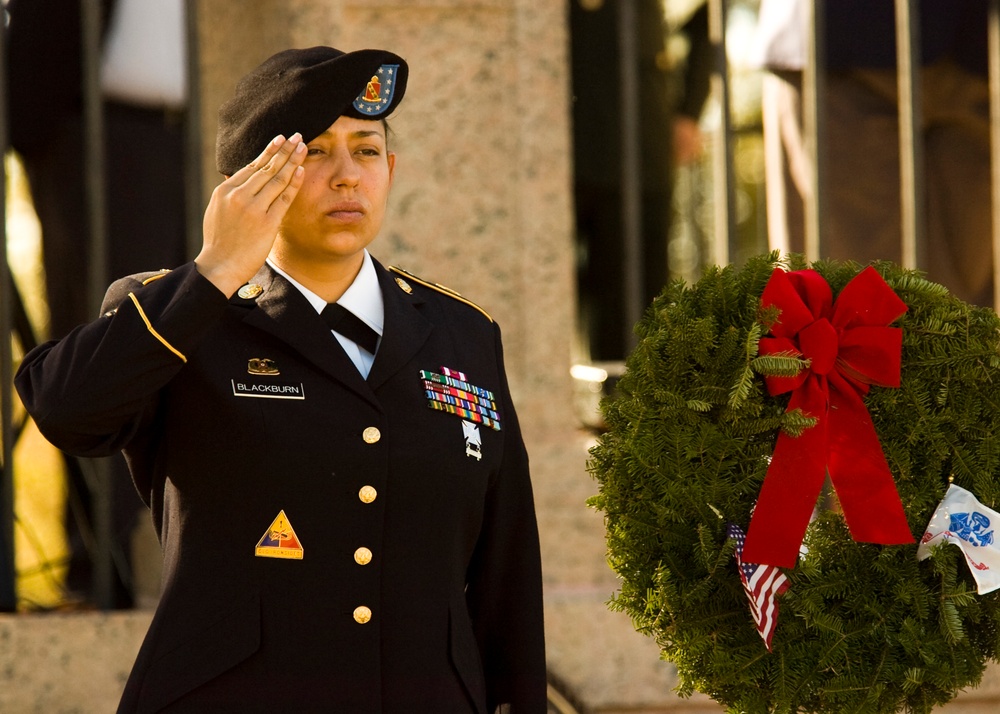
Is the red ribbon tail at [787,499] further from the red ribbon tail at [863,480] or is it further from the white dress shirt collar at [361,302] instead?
the white dress shirt collar at [361,302]

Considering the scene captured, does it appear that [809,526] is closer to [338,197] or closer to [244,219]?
[338,197]

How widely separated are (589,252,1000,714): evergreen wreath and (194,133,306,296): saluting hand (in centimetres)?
68

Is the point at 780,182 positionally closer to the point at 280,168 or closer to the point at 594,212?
the point at 594,212

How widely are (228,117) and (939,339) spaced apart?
124 centimetres

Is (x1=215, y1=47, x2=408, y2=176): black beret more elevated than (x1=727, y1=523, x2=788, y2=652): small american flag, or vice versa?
(x1=215, y1=47, x2=408, y2=176): black beret

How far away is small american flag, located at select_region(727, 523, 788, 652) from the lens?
2.31 m

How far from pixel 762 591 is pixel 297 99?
1.08m

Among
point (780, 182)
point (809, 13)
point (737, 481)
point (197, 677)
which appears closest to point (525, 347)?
point (780, 182)

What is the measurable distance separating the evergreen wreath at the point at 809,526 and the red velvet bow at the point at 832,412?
0.04 metres

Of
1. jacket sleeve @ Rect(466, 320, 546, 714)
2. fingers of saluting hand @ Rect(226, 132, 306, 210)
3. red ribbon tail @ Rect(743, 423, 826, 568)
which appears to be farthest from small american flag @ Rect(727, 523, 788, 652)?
fingers of saluting hand @ Rect(226, 132, 306, 210)

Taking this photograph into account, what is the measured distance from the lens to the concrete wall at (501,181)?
4379 millimetres

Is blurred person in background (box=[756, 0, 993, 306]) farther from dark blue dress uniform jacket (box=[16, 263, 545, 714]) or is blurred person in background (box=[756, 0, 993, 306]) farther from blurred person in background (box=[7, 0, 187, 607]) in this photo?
dark blue dress uniform jacket (box=[16, 263, 545, 714])

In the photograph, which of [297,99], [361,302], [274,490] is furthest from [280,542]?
[297,99]

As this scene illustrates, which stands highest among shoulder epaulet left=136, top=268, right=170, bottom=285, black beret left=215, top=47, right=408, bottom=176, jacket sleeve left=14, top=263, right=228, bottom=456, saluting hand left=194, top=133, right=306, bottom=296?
black beret left=215, top=47, right=408, bottom=176
